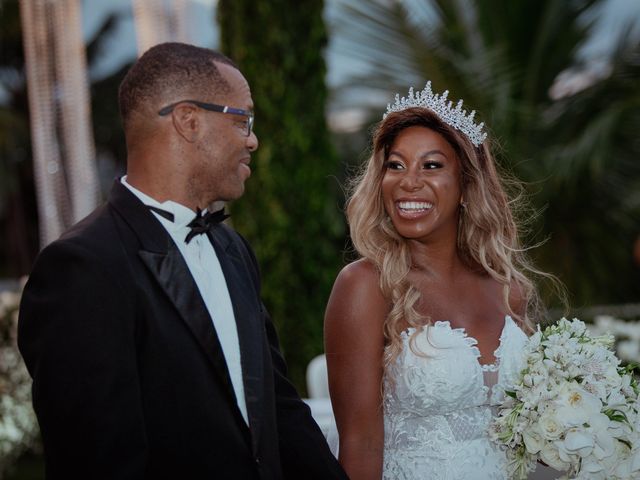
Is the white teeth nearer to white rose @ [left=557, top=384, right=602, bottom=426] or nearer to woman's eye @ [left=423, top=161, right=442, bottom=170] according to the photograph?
woman's eye @ [left=423, top=161, right=442, bottom=170]

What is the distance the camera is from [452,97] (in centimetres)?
809

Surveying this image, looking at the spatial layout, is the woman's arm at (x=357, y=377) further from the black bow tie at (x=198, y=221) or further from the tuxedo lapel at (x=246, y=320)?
the black bow tie at (x=198, y=221)

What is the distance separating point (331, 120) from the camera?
356 inches

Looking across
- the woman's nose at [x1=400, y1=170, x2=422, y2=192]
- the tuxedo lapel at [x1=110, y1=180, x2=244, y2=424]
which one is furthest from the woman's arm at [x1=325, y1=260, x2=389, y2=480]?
the tuxedo lapel at [x1=110, y1=180, x2=244, y2=424]

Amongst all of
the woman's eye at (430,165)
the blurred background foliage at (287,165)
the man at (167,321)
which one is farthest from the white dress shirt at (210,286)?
the blurred background foliage at (287,165)

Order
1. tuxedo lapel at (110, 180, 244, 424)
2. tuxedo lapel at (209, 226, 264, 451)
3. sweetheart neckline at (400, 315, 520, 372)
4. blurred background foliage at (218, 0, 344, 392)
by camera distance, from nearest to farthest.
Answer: tuxedo lapel at (110, 180, 244, 424) < tuxedo lapel at (209, 226, 264, 451) < sweetheart neckline at (400, 315, 520, 372) < blurred background foliage at (218, 0, 344, 392)

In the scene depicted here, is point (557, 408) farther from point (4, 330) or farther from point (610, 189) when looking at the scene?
point (4, 330)

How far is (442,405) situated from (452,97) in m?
5.10

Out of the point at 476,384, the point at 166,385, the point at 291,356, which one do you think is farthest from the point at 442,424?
the point at 291,356

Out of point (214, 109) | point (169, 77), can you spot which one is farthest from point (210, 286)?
point (169, 77)

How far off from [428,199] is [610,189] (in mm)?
5756

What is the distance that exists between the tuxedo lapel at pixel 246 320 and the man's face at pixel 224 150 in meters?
0.22

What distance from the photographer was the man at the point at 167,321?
2.22 m

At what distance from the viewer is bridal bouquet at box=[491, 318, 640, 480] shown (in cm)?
285
